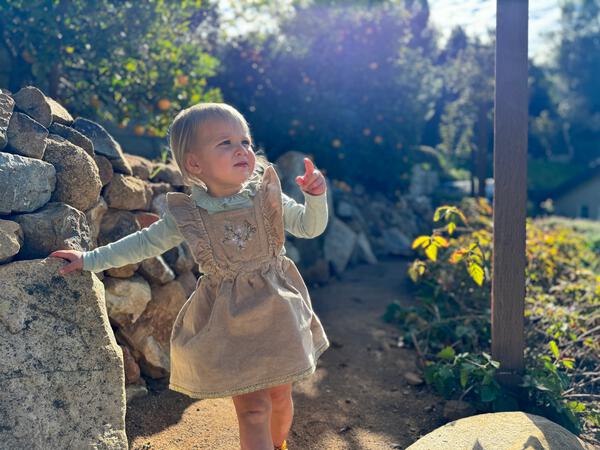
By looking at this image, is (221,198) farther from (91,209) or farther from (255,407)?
(91,209)

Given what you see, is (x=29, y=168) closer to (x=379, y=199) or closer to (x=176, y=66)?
(x=176, y=66)

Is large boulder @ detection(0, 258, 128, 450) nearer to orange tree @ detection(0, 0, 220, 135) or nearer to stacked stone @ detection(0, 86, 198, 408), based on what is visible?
stacked stone @ detection(0, 86, 198, 408)

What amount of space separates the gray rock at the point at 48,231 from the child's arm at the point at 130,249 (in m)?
0.14

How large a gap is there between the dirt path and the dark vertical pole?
57 centimetres

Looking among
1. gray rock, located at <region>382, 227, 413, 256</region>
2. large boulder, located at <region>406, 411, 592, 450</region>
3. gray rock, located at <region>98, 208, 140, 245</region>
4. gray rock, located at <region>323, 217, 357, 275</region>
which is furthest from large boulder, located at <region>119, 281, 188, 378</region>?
gray rock, located at <region>382, 227, 413, 256</region>

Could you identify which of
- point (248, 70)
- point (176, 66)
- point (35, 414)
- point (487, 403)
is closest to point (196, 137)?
point (35, 414)

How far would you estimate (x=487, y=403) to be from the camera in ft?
10.2

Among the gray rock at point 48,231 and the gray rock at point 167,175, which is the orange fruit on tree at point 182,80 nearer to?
the gray rock at point 167,175

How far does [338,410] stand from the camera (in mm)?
3268

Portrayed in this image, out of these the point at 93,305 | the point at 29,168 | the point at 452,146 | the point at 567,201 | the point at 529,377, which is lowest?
the point at 567,201

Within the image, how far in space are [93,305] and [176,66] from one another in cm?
319

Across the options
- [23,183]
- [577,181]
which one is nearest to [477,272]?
[23,183]

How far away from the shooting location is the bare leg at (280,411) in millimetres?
2369

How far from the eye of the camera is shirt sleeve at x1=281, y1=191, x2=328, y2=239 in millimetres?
2223
